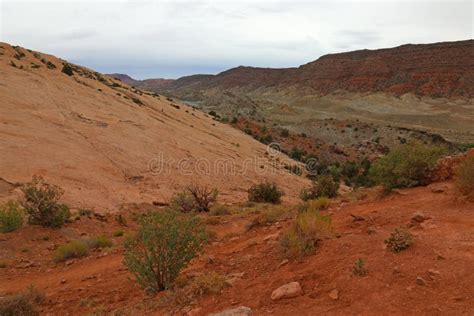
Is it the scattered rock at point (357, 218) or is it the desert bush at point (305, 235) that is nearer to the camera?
the desert bush at point (305, 235)

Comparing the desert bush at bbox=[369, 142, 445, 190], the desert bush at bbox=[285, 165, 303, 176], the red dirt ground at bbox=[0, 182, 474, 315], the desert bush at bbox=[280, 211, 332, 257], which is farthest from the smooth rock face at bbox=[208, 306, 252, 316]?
the desert bush at bbox=[285, 165, 303, 176]

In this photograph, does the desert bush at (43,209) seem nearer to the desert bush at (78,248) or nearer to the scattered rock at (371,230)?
the desert bush at (78,248)

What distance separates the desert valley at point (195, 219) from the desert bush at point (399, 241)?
0.02m

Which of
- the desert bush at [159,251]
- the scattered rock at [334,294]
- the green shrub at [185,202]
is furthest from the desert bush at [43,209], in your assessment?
the scattered rock at [334,294]

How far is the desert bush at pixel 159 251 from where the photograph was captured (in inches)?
228

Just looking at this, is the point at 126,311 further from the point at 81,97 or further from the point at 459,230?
the point at 81,97

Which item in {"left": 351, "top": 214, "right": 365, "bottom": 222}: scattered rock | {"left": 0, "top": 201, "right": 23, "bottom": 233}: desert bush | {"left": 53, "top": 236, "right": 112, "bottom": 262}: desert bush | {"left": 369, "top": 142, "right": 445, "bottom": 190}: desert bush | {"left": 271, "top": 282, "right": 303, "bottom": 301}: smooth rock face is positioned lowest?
{"left": 53, "top": 236, "right": 112, "bottom": 262}: desert bush

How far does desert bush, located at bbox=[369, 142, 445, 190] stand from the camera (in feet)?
29.4

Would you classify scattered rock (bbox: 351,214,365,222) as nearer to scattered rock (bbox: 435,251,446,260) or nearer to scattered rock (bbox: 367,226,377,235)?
scattered rock (bbox: 367,226,377,235)

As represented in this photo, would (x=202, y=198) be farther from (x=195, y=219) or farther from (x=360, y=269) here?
(x=360, y=269)

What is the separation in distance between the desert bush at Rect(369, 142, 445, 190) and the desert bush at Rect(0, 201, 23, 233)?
8239mm

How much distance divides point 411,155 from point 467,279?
17.0 ft

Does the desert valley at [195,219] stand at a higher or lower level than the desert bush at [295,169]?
higher

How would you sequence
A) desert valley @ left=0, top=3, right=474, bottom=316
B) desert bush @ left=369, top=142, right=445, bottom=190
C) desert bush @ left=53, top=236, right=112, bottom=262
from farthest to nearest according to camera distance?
desert bush @ left=369, top=142, right=445, bottom=190
desert bush @ left=53, top=236, right=112, bottom=262
desert valley @ left=0, top=3, right=474, bottom=316
